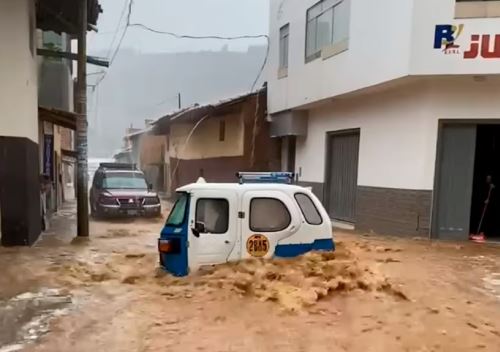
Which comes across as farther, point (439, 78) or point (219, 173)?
point (219, 173)

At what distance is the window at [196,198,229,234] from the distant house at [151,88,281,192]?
43.2 ft

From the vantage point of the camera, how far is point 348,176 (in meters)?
15.5

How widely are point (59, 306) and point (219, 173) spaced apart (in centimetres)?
1637

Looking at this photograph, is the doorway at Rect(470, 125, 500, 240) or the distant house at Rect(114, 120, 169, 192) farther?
the distant house at Rect(114, 120, 169, 192)

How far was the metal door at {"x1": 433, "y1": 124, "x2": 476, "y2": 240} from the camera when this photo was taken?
11930 mm

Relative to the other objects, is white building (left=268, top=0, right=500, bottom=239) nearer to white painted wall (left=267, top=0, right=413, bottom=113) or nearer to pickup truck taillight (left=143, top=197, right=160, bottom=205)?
white painted wall (left=267, top=0, right=413, bottom=113)

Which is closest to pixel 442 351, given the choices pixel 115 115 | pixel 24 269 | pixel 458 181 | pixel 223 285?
pixel 223 285

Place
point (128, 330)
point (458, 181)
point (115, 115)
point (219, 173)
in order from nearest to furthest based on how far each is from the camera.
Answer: point (128, 330) < point (458, 181) < point (219, 173) < point (115, 115)

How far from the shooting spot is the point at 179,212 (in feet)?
23.2

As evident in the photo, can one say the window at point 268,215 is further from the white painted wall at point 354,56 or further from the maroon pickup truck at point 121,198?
the maroon pickup truck at point 121,198

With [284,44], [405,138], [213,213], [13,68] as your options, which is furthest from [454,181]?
[13,68]

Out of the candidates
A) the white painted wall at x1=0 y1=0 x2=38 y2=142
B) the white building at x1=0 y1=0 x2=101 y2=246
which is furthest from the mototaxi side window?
the white painted wall at x1=0 y1=0 x2=38 y2=142

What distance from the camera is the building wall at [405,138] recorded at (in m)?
11.7

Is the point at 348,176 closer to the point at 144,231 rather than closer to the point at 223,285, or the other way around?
the point at 144,231
